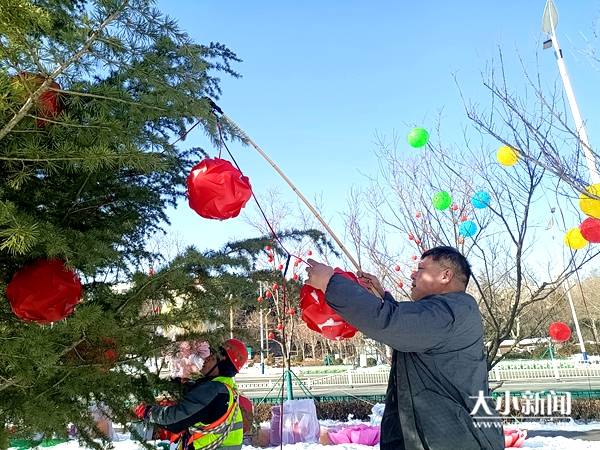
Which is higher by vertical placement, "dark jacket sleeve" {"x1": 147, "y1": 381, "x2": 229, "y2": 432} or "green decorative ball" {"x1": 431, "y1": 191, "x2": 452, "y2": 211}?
"green decorative ball" {"x1": 431, "y1": 191, "x2": 452, "y2": 211}

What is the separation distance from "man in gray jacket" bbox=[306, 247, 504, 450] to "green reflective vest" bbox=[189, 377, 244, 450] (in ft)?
4.30

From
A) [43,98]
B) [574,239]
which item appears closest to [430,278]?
[43,98]

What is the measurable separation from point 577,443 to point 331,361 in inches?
944

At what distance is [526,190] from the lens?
263 inches

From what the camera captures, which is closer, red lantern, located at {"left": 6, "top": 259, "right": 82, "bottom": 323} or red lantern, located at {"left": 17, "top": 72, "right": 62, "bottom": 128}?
red lantern, located at {"left": 17, "top": 72, "right": 62, "bottom": 128}

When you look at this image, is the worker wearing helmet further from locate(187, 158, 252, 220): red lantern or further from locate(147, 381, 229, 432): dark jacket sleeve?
locate(187, 158, 252, 220): red lantern

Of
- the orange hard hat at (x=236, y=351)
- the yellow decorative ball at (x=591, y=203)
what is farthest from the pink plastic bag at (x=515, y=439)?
the orange hard hat at (x=236, y=351)

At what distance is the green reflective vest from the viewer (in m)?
2.95

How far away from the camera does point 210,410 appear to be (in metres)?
2.91

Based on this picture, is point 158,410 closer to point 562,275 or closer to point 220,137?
point 220,137

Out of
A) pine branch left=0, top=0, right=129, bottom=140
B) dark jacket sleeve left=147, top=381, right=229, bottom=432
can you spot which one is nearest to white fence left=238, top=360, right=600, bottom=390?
dark jacket sleeve left=147, top=381, right=229, bottom=432

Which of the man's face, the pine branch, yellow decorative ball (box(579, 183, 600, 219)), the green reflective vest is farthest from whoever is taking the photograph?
yellow decorative ball (box(579, 183, 600, 219))

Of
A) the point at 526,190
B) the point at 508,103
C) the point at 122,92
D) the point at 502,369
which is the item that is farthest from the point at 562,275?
the point at 502,369

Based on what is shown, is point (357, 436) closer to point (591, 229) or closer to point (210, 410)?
point (591, 229)
